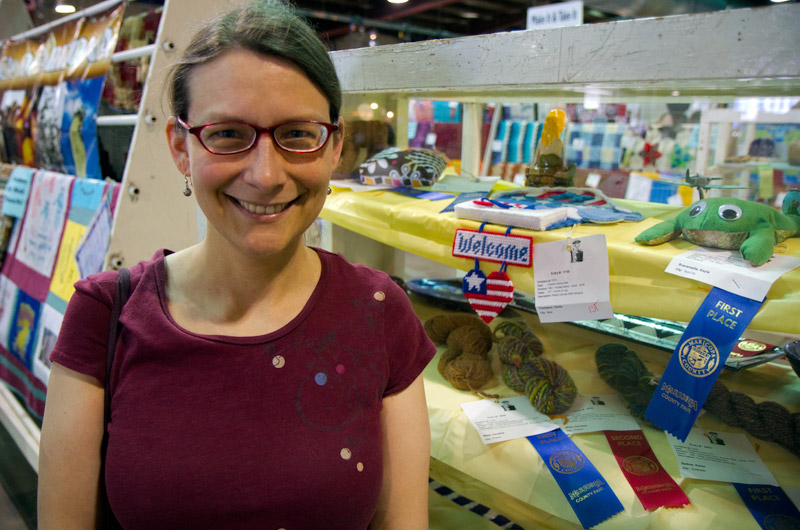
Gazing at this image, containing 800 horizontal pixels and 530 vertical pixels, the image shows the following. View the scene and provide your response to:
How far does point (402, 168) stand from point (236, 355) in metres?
1.07

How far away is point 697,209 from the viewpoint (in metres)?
1.07

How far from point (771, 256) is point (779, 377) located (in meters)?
0.50

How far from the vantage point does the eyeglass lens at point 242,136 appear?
0.75m

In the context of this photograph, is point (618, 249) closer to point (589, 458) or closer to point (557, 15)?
point (589, 458)

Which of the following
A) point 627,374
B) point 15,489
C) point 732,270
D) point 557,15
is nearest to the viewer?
point 732,270

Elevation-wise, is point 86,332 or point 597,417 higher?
point 86,332

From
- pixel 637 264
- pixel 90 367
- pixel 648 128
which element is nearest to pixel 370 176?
pixel 637 264

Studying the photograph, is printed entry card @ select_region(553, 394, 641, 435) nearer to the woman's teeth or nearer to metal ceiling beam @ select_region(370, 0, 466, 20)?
the woman's teeth

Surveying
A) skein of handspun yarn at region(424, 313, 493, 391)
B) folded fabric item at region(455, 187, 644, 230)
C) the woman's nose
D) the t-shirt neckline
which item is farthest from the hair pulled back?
skein of handspun yarn at region(424, 313, 493, 391)

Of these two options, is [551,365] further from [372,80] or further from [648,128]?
[648,128]

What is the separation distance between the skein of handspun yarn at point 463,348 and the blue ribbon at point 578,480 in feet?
0.81

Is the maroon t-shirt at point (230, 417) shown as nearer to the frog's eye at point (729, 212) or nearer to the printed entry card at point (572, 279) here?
the printed entry card at point (572, 279)

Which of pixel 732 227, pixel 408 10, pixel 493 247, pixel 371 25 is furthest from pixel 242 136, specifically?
pixel 371 25

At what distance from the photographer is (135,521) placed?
2.53 feet
